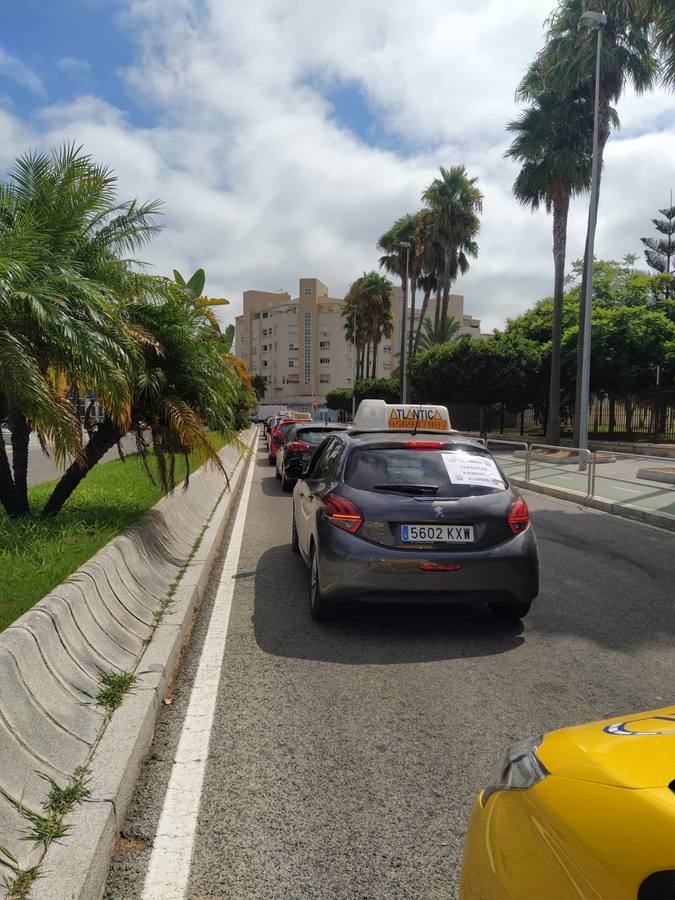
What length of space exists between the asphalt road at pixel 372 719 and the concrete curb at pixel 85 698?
0.17 meters

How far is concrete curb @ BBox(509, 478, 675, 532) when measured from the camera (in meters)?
11.4

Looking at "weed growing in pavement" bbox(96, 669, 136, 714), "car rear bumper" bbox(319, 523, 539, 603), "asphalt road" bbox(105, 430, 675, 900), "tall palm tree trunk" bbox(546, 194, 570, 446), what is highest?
"tall palm tree trunk" bbox(546, 194, 570, 446)

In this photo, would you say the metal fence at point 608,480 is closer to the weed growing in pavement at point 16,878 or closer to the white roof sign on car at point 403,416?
the white roof sign on car at point 403,416

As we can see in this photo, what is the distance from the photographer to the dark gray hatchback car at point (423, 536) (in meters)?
5.20

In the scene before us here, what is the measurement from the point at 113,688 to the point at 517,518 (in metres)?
3.14

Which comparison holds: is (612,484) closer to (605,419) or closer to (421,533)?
(421,533)

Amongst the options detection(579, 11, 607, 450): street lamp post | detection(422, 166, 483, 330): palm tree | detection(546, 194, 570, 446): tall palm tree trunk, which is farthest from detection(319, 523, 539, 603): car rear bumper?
detection(422, 166, 483, 330): palm tree

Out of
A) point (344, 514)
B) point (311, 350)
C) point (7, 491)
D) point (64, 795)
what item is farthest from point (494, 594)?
point (311, 350)

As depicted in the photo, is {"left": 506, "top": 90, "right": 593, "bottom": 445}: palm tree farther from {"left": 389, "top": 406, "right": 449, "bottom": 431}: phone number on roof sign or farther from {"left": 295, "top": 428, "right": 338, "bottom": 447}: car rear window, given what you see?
{"left": 389, "top": 406, "right": 449, "bottom": 431}: phone number on roof sign

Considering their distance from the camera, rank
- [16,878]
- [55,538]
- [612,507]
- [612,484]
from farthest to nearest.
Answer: [612,484] → [612,507] → [55,538] → [16,878]

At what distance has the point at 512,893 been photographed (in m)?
1.56

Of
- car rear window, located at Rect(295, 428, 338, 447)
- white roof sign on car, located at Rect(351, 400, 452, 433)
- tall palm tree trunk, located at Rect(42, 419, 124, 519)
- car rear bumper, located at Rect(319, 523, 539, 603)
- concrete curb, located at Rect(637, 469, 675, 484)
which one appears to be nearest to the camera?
car rear bumper, located at Rect(319, 523, 539, 603)

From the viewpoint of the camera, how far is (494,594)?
17.4ft

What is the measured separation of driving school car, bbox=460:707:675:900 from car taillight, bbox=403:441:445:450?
12.9ft
